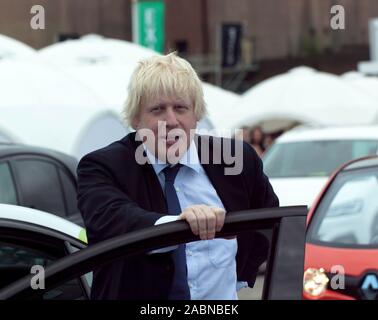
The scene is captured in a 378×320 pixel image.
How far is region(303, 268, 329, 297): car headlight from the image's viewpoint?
5.91 m

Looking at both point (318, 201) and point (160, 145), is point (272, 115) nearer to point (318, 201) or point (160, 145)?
point (318, 201)

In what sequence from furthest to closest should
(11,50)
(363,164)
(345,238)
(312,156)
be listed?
1. (11,50)
2. (312,156)
3. (363,164)
4. (345,238)

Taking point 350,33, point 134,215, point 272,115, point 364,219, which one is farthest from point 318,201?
point 350,33

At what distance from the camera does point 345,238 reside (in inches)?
269

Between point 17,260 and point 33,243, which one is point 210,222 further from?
point 17,260

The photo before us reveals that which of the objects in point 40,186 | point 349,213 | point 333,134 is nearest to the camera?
point 349,213

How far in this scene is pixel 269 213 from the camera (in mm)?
2742

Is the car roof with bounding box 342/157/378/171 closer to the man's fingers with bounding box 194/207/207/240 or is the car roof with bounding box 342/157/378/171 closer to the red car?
the red car

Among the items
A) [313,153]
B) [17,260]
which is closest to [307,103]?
[313,153]

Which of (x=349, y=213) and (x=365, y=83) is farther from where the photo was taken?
(x=365, y=83)

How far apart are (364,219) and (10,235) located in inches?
140

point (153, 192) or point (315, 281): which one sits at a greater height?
point (153, 192)

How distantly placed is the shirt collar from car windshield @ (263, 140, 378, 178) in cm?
965

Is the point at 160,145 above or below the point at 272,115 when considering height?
above
